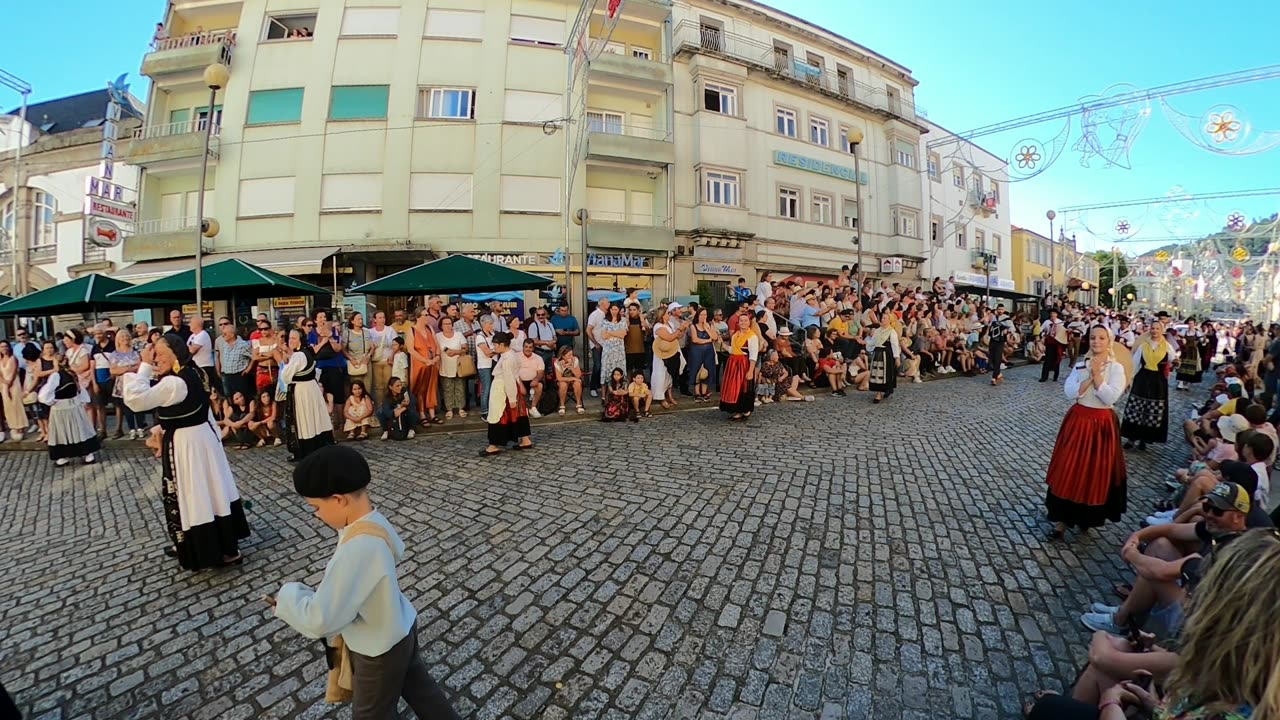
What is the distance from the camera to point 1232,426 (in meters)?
5.37

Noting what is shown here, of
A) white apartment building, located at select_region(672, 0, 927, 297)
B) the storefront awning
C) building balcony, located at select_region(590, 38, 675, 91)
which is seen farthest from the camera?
white apartment building, located at select_region(672, 0, 927, 297)

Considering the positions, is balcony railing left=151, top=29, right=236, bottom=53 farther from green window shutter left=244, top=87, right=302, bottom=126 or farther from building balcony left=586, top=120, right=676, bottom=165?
building balcony left=586, top=120, right=676, bottom=165

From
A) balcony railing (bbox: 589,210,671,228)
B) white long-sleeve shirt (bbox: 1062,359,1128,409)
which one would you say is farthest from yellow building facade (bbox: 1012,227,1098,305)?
white long-sleeve shirt (bbox: 1062,359,1128,409)

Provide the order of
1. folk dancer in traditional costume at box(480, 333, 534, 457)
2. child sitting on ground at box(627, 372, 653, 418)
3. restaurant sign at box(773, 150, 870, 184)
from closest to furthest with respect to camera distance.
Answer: folk dancer in traditional costume at box(480, 333, 534, 457) → child sitting on ground at box(627, 372, 653, 418) → restaurant sign at box(773, 150, 870, 184)

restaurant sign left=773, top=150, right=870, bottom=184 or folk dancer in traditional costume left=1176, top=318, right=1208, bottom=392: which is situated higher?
restaurant sign left=773, top=150, right=870, bottom=184

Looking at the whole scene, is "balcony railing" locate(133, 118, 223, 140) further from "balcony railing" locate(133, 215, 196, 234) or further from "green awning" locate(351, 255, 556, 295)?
"green awning" locate(351, 255, 556, 295)

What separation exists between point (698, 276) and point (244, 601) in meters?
18.5

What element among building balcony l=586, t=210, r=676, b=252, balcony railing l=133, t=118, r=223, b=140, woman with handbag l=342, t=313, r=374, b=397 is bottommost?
woman with handbag l=342, t=313, r=374, b=397

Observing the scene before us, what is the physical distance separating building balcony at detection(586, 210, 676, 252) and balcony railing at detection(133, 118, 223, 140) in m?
14.2

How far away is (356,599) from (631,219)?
19497 mm

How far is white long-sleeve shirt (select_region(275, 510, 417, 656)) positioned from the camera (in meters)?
1.73

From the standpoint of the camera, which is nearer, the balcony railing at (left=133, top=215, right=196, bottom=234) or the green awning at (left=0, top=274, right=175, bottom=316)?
the green awning at (left=0, top=274, right=175, bottom=316)

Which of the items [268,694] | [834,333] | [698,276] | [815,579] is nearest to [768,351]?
[834,333]

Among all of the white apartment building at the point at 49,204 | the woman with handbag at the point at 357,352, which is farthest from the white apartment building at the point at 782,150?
the white apartment building at the point at 49,204
